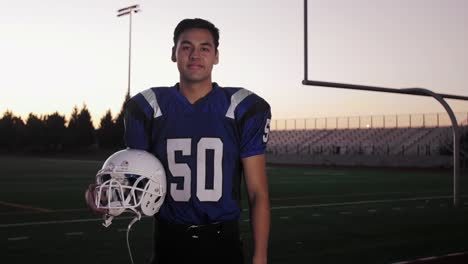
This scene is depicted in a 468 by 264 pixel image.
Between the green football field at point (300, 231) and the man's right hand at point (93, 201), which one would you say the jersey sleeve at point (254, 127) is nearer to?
the man's right hand at point (93, 201)

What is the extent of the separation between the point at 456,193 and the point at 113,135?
184ft

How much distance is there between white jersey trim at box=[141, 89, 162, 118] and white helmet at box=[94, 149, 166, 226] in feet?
0.72

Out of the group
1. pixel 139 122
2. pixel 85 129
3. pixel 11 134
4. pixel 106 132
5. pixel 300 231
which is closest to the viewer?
pixel 139 122

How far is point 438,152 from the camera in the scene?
33938 mm

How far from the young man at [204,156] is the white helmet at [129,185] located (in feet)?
0.36

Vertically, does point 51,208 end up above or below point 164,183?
below

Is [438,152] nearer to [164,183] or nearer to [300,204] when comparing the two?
[300,204]

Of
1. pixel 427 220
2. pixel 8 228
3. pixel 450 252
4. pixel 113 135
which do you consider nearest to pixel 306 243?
pixel 450 252

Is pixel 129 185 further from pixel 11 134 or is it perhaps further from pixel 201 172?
pixel 11 134

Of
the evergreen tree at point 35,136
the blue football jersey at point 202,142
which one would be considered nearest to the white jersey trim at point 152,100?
the blue football jersey at point 202,142

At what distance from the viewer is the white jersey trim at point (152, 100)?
222cm

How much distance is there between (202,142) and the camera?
2.12 m

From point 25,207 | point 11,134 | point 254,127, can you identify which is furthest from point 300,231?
point 11,134

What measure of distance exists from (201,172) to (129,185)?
0.89 ft
